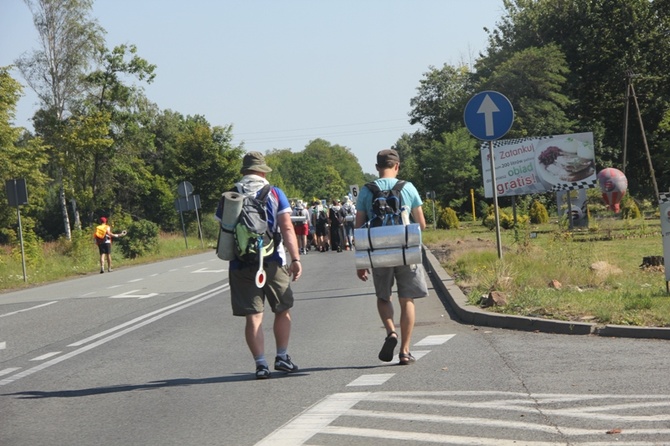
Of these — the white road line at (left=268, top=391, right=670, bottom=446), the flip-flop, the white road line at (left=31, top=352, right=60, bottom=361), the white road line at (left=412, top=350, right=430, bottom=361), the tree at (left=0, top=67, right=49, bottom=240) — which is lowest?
the white road line at (left=412, top=350, right=430, bottom=361)

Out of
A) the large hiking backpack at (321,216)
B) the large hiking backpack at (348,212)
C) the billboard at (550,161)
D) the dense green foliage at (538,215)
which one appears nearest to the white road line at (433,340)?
the large hiking backpack at (348,212)

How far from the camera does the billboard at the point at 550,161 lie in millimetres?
39719

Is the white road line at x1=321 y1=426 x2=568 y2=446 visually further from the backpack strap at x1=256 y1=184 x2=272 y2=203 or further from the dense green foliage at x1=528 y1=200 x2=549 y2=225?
the dense green foliage at x1=528 y1=200 x2=549 y2=225

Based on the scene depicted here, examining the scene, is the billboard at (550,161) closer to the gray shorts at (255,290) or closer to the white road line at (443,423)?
the gray shorts at (255,290)

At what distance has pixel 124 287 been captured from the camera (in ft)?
71.1

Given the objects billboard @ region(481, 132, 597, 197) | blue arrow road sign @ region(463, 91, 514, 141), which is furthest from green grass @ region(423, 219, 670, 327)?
billboard @ region(481, 132, 597, 197)

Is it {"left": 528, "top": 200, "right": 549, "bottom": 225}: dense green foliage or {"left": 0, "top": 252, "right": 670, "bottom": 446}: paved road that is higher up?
{"left": 528, "top": 200, "right": 549, "bottom": 225}: dense green foliage

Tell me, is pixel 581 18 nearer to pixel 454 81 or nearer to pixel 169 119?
pixel 454 81

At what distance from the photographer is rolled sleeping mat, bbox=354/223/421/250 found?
8328 millimetres

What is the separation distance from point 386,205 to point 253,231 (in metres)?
1.18

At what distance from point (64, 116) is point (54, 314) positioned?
4269 cm

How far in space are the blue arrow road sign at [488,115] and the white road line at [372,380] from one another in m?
7.23

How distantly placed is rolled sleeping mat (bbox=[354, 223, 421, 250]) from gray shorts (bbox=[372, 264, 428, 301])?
31 cm

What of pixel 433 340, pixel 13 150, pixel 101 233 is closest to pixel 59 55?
pixel 13 150
